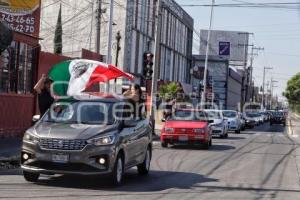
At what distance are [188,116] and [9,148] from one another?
346 inches

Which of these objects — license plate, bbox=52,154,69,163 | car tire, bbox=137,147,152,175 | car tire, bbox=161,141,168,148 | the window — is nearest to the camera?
license plate, bbox=52,154,69,163

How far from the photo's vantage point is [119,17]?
4603cm

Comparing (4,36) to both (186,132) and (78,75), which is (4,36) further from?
(186,132)

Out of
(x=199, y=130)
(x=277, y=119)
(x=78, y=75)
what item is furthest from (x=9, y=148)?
(x=277, y=119)

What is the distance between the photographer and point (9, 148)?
16828 mm

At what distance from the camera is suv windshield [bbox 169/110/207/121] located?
77.5 feet

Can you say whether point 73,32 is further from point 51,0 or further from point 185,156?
point 185,156

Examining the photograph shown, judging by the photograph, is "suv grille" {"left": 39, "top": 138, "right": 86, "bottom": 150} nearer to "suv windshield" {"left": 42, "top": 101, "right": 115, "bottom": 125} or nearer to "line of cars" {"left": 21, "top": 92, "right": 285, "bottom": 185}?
"line of cars" {"left": 21, "top": 92, "right": 285, "bottom": 185}

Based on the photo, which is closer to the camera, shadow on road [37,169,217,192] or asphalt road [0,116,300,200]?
asphalt road [0,116,300,200]

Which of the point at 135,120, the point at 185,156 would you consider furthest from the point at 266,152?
the point at 135,120

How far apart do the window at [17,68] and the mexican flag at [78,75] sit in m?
3.89

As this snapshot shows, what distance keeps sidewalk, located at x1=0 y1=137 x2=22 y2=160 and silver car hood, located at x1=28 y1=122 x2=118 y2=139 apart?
358 cm

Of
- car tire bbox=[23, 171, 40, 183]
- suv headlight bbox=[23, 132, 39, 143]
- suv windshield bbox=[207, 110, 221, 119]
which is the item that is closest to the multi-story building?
suv windshield bbox=[207, 110, 221, 119]

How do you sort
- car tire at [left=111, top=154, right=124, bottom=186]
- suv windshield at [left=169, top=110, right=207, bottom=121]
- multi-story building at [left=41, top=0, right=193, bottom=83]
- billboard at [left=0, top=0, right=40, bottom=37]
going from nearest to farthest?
1. car tire at [left=111, top=154, right=124, bottom=186]
2. billboard at [left=0, top=0, right=40, bottom=37]
3. suv windshield at [left=169, top=110, right=207, bottom=121]
4. multi-story building at [left=41, top=0, right=193, bottom=83]
